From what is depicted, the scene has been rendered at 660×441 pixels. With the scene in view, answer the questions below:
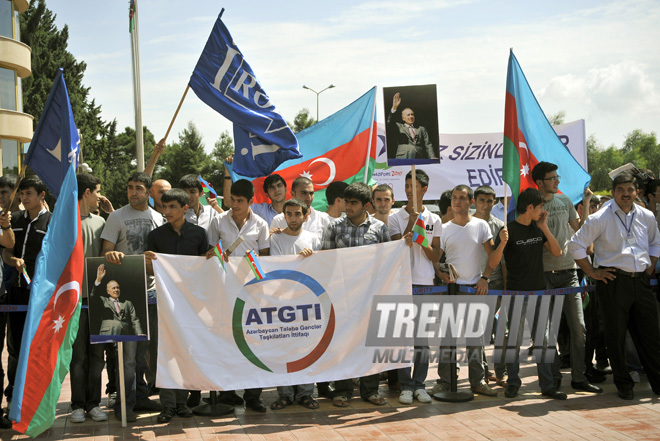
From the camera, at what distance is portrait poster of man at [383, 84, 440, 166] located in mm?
7078

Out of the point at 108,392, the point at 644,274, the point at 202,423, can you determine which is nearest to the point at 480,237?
the point at 644,274

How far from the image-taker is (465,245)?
7.53 meters

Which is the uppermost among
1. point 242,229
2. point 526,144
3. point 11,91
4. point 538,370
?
point 11,91

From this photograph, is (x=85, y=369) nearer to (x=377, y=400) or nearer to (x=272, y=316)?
(x=272, y=316)

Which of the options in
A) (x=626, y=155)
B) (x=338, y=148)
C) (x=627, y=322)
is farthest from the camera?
(x=626, y=155)

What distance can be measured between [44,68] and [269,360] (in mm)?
43426

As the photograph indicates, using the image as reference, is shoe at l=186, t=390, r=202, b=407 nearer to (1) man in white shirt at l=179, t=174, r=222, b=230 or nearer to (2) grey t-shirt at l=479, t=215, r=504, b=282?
(1) man in white shirt at l=179, t=174, r=222, b=230

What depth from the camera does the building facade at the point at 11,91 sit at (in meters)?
29.5

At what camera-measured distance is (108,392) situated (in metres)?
7.47

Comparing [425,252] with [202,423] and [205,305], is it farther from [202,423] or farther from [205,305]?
[202,423]

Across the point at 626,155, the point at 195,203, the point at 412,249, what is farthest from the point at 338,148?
the point at 626,155

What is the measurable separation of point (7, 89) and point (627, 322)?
2920 centimetres

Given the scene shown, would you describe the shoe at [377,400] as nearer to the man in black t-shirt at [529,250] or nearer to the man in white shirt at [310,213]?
the man in black t-shirt at [529,250]

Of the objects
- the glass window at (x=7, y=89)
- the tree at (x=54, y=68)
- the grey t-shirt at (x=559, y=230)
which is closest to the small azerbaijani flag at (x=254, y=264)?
the grey t-shirt at (x=559, y=230)
